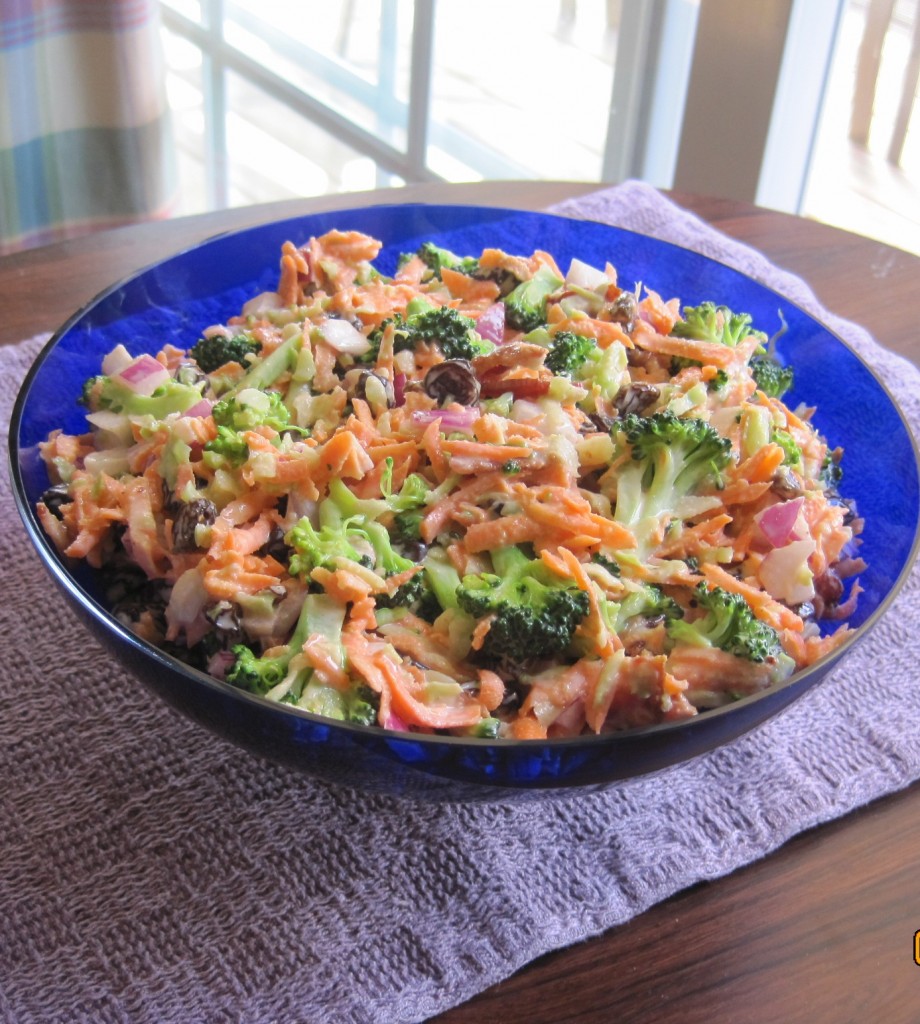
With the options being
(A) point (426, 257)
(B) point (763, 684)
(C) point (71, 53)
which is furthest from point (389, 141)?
(B) point (763, 684)

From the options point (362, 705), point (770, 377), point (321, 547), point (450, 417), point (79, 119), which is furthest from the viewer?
point (79, 119)

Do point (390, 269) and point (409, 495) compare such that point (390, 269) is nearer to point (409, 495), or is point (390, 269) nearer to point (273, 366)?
point (273, 366)

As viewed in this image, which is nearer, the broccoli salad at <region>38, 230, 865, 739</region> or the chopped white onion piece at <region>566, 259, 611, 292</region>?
the broccoli salad at <region>38, 230, 865, 739</region>

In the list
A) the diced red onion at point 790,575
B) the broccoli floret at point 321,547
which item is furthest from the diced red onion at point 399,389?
the diced red onion at point 790,575

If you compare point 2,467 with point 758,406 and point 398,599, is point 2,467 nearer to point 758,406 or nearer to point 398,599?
point 398,599

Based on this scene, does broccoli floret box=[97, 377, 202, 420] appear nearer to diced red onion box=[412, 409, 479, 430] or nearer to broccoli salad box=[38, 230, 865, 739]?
broccoli salad box=[38, 230, 865, 739]

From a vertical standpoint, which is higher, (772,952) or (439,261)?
(439,261)

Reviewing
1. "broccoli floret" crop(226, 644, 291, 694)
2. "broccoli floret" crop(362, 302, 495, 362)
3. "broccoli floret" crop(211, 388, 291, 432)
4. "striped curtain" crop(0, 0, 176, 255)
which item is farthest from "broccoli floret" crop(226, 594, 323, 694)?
"striped curtain" crop(0, 0, 176, 255)

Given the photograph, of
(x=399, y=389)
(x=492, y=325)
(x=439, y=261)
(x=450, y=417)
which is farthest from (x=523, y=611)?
(x=439, y=261)
